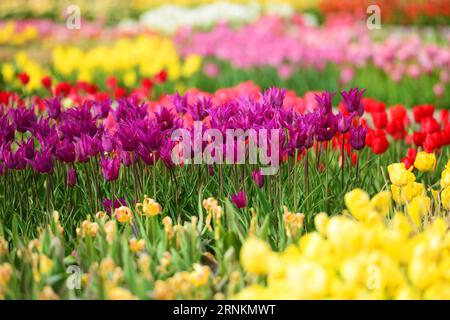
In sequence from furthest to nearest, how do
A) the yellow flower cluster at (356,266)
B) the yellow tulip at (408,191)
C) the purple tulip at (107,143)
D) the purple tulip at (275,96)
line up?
the purple tulip at (275,96)
the purple tulip at (107,143)
the yellow tulip at (408,191)
the yellow flower cluster at (356,266)

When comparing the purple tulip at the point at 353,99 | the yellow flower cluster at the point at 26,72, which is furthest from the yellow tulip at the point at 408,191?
the yellow flower cluster at the point at 26,72

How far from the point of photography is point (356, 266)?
211cm

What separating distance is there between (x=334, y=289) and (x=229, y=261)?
1.70ft

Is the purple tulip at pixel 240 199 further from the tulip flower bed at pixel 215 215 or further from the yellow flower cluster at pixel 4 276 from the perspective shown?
the yellow flower cluster at pixel 4 276

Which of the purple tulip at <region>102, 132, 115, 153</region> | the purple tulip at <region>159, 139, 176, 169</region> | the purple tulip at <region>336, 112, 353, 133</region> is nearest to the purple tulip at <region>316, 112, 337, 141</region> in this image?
the purple tulip at <region>336, 112, 353, 133</region>

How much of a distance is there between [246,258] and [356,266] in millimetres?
291

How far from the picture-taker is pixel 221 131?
10.2 ft

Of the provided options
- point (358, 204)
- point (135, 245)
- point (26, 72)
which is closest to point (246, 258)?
point (358, 204)

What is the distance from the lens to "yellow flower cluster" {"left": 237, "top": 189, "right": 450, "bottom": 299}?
211 centimetres

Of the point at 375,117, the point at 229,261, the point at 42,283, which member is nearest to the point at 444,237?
Answer: the point at 229,261

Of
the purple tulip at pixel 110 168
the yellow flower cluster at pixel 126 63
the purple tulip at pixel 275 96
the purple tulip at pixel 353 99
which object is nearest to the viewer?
the purple tulip at pixel 110 168

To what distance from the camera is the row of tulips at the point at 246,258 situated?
2.15m

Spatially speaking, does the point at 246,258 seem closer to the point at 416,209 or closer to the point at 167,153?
the point at 416,209
